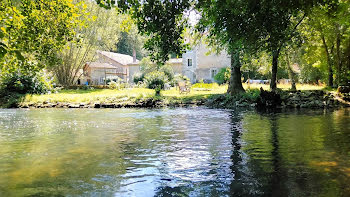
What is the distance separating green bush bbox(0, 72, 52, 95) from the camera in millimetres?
24469

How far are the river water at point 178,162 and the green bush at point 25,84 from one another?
1546 centimetres

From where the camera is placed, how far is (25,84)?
83.6 ft

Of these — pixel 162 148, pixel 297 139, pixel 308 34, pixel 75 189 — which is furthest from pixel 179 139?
pixel 308 34

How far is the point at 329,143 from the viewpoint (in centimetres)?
802

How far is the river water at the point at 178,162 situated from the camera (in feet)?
15.6

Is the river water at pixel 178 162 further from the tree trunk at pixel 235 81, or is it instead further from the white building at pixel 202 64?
A: the white building at pixel 202 64

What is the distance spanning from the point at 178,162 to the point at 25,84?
22730mm

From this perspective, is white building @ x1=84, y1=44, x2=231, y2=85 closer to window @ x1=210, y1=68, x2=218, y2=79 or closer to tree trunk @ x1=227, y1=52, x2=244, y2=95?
window @ x1=210, y1=68, x2=218, y2=79

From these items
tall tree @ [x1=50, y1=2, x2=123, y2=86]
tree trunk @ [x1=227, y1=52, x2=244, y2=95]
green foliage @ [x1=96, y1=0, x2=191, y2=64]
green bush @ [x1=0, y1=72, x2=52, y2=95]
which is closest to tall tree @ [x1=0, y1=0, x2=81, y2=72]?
green foliage @ [x1=96, y1=0, x2=191, y2=64]

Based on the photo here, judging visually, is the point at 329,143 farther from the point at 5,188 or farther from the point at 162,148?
the point at 5,188

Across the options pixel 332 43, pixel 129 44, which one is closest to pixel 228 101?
pixel 332 43

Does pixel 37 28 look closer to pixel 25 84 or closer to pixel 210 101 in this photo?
pixel 210 101

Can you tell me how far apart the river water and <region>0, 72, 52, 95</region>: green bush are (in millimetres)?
15463

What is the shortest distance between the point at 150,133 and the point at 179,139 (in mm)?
1559
